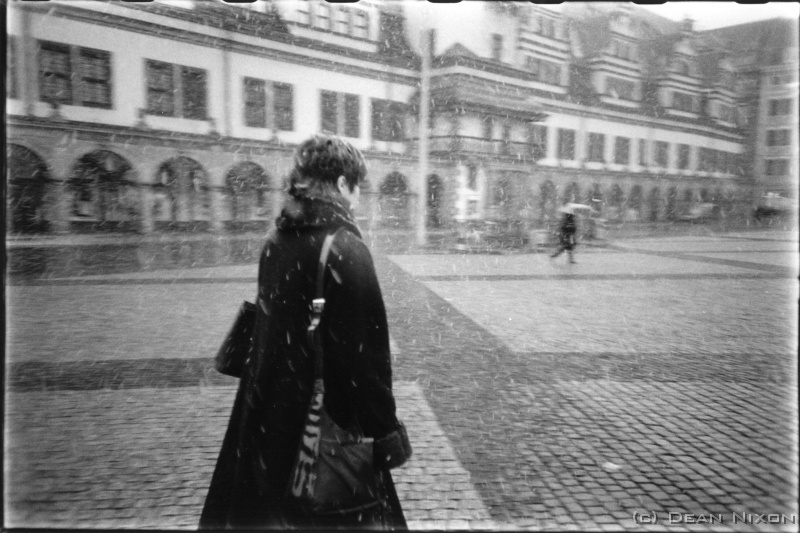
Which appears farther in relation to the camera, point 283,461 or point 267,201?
point 267,201

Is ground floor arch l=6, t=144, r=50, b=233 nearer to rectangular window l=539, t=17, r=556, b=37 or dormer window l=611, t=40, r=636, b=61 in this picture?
rectangular window l=539, t=17, r=556, b=37

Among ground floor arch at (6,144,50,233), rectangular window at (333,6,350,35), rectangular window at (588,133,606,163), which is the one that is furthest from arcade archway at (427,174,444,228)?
ground floor arch at (6,144,50,233)

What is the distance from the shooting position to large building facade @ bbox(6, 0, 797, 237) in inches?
634

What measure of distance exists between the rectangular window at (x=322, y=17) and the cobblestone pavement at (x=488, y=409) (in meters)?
8.70

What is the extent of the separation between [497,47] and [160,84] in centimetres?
1262

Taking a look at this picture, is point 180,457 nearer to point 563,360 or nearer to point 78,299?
point 563,360

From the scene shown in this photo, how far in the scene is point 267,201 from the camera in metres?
22.4

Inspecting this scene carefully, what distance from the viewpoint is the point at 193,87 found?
1777cm

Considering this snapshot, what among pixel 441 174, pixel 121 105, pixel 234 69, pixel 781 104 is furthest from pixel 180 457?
pixel 441 174

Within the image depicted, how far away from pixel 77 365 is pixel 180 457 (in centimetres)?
258

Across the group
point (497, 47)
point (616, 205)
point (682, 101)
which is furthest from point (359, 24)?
point (616, 205)

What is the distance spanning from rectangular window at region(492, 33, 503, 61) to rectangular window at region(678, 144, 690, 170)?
7.81m

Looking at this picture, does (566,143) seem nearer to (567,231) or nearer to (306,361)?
(567,231)

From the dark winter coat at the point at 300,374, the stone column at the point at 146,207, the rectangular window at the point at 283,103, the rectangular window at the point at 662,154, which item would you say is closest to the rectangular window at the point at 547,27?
the rectangular window at the point at 662,154
